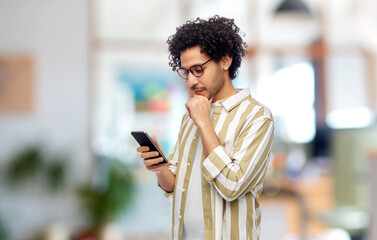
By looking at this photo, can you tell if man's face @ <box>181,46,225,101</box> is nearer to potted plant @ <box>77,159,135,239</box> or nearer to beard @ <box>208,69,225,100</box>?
beard @ <box>208,69,225,100</box>

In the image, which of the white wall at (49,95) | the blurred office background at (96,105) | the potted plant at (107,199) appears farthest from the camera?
the white wall at (49,95)

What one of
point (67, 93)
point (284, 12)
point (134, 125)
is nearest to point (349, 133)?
point (284, 12)

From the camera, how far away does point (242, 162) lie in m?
1.02

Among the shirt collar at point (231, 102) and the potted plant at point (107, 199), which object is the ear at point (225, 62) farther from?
the potted plant at point (107, 199)

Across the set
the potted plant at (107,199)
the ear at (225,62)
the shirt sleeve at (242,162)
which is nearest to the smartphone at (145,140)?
the shirt sleeve at (242,162)

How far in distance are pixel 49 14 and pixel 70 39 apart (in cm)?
39

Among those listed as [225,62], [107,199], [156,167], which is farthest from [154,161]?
[107,199]

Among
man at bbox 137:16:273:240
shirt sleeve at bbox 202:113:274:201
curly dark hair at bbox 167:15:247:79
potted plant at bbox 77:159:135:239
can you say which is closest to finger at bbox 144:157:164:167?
man at bbox 137:16:273:240

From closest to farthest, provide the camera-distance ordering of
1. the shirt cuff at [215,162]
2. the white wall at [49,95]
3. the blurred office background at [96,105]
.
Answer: the shirt cuff at [215,162]
the blurred office background at [96,105]
the white wall at [49,95]

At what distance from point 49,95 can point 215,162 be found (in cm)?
536

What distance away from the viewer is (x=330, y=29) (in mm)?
7414

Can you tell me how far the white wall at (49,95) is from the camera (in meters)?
5.92

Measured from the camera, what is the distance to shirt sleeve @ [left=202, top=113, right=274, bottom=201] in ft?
3.29

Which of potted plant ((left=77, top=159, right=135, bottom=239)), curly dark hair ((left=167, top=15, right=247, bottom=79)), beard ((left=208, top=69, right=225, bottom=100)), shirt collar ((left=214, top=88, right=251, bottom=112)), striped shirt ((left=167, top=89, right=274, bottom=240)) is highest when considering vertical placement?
curly dark hair ((left=167, top=15, right=247, bottom=79))
